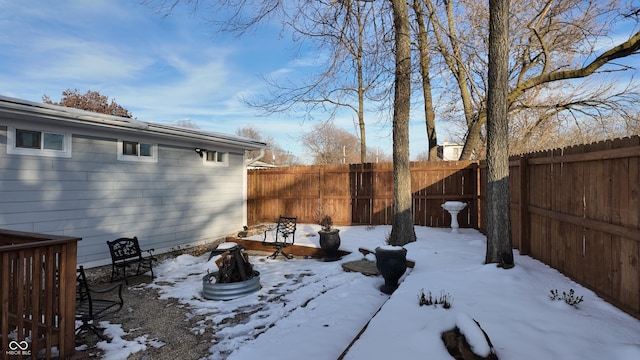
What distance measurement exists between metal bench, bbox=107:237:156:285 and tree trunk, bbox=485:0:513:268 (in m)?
5.69

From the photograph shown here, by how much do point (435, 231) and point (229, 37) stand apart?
22.3 feet

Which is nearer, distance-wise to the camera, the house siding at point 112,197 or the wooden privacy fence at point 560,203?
the wooden privacy fence at point 560,203

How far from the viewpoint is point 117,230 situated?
21.1ft

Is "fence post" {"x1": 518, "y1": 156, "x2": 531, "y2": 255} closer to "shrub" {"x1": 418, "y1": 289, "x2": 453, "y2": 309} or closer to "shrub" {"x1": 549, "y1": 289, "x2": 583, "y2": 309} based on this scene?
"shrub" {"x1": 549, "y1": 289, "x2": 583, "y2": 309}

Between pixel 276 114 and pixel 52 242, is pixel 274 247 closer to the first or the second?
pixel 276 114

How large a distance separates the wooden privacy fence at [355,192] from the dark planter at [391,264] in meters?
4.63

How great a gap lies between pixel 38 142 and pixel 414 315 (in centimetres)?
634

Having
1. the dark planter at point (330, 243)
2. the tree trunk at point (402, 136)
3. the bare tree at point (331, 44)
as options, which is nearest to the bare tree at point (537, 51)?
the bare tree at point (331, 44)

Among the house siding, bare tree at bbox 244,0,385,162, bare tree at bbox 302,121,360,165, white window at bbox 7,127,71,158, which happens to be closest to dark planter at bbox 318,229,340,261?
the house siding

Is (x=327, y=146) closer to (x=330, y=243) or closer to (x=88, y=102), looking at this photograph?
(x=88, y=102)

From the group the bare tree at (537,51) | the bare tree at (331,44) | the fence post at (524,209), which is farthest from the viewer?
the bare tree at (537,51)

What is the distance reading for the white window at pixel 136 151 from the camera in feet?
21.5

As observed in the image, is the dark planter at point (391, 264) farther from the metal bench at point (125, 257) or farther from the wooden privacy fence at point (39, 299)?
the metal bench at point (125, 257)

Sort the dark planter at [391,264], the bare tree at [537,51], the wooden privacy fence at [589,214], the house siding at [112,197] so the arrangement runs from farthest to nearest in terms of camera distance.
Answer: the bare tree at [537,51] < the house siding at [112,197] < the dark planter at [391,264] < the wooden privacy fence at [589,214]
